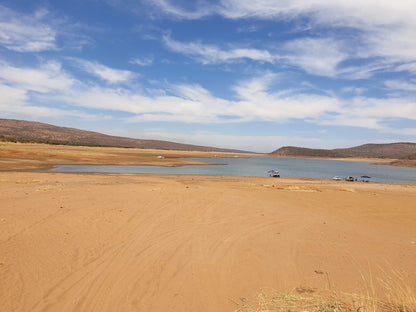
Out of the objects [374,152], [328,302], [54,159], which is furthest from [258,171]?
[374,152]

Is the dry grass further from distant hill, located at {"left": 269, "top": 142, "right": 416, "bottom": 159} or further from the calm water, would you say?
distant hill, located at {"left": 269, "top": 142, "right": 416, "bottom": 159}

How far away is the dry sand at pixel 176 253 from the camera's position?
411 cm

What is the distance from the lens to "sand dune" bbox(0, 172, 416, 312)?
13.5ft

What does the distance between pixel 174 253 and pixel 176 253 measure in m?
0.05

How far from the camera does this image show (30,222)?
7461mm

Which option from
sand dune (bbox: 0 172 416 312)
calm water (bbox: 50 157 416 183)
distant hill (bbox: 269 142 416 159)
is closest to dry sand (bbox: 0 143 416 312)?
sand dune (bbox: 0 172 416 312)

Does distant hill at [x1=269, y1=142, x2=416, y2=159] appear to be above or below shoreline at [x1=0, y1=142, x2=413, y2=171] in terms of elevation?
above

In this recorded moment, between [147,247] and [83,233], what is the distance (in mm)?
2065

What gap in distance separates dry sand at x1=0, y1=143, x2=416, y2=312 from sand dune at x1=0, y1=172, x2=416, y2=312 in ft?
0.07

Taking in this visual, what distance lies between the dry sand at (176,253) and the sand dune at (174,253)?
2cm

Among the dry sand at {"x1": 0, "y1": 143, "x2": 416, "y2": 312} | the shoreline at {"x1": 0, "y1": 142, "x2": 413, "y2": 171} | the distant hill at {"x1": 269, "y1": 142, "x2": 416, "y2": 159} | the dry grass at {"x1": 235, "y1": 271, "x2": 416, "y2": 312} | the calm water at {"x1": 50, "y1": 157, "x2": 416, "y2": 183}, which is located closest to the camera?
the dry grass at {"x1": 235, "y1": 271, "x2": 416, "y2": 312}

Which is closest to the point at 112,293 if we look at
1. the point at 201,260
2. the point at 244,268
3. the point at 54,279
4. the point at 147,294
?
the point at 147,294

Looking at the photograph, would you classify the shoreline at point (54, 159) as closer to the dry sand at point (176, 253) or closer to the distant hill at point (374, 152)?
the dry sand at point (176, 253)

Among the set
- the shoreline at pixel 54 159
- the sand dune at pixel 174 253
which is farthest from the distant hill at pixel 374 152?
the sand dune at pixel 174 253
